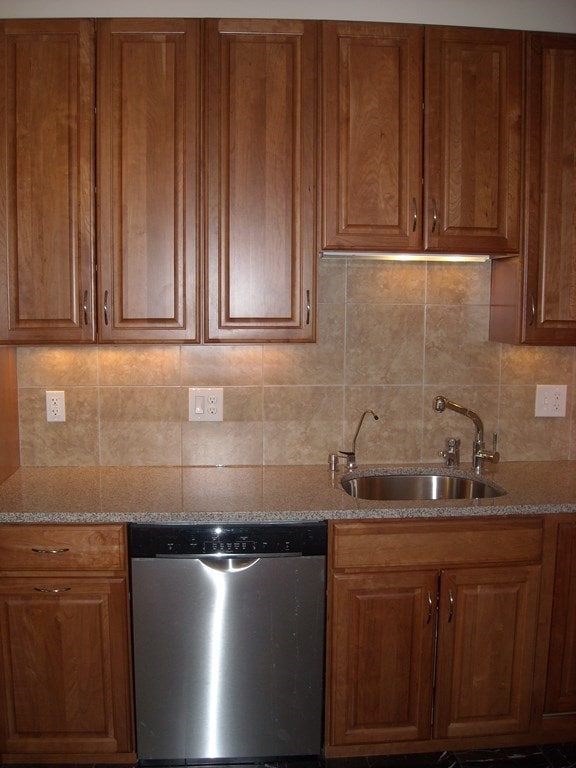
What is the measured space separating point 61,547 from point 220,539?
49 centimetres

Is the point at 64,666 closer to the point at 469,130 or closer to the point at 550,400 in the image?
the point at 550,400

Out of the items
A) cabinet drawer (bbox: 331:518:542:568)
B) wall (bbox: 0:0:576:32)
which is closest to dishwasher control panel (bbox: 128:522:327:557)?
cabinet drawer (bbox: 331:518:542:568)

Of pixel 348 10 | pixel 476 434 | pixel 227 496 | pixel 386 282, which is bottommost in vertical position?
pixel 227 496

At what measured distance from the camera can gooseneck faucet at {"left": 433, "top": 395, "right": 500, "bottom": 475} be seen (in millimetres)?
2562

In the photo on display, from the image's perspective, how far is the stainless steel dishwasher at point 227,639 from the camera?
2.04 meters

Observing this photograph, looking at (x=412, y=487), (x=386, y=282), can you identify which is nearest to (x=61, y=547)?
(x=412, y=487)

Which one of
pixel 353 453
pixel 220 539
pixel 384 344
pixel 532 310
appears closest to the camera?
pixel 220 539

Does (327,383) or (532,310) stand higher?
(532,310)

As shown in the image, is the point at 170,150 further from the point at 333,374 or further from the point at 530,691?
the point at 530,691

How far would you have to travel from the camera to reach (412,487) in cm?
262

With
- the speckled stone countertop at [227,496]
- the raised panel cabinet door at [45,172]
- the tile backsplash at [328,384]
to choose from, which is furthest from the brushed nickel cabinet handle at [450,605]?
the raised panel cabinet door at [45,172]

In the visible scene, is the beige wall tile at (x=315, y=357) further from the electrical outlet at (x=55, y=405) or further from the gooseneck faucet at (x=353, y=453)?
the electrical outlet at (x=55, y=405)

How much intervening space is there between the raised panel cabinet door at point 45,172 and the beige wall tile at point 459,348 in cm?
134

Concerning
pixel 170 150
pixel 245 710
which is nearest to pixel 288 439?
pixel 245 710
